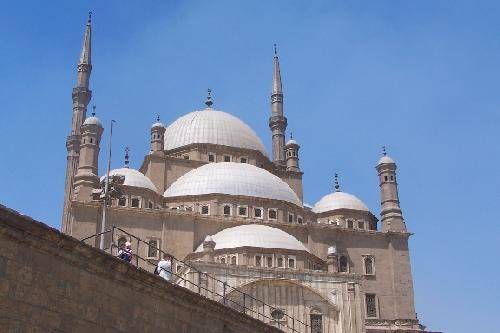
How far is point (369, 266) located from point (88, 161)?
14.2m

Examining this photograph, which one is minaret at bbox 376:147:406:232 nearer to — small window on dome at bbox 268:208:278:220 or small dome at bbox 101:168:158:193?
small window on dome at bbox 268:208:278:220

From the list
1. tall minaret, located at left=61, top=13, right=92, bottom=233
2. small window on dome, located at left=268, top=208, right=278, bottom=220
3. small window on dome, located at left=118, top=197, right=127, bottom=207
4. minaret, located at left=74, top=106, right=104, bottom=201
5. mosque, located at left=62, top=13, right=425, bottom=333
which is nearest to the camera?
A: mosque, located at left=62, top=13, right=425, bottom=333

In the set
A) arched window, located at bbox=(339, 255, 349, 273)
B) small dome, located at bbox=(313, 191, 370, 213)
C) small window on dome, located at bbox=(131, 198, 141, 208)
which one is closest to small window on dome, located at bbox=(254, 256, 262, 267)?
arched window, located at bbox=(339, 255, 349, 273)

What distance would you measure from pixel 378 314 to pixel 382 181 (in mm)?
7603

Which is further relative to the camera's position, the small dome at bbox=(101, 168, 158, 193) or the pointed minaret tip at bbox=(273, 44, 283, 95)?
the pointed minaret tip at bbox=(273, 44, 283, 95)

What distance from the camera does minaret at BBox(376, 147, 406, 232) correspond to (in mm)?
33312

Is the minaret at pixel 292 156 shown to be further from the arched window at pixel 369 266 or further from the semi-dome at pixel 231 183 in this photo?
the arched window at pixel 369 266

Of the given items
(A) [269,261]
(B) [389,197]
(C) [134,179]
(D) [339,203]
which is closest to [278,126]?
(D) [339,203]

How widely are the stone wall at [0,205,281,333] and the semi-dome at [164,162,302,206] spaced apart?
21.4 metres

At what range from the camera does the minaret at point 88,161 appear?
29828mm

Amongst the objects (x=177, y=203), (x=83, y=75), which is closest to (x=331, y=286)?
(x=177, y=203)

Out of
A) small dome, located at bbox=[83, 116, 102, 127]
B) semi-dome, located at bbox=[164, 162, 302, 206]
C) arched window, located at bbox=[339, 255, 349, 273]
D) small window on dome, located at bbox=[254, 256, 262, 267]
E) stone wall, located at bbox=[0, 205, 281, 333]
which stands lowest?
stone wall, located at bbox=[0, 205, 281, 333]

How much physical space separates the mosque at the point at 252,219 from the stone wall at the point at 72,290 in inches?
560

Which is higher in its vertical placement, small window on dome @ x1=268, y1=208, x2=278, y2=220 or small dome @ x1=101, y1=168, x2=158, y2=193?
small dome @ x1=101, y1=168, x2=158, y2=193
